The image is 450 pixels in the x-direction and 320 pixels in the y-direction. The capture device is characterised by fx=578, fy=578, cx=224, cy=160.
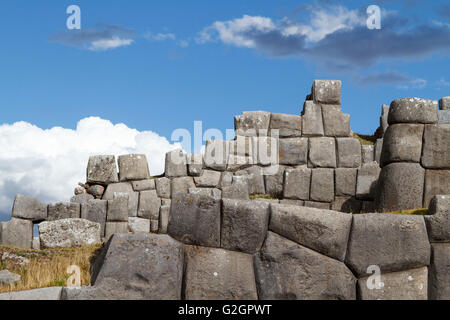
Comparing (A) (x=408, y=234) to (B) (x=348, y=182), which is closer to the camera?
(A) (x=408, y=234)

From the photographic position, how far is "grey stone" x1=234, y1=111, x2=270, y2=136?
64.3 feet

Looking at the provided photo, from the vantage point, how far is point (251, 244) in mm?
→ 8414

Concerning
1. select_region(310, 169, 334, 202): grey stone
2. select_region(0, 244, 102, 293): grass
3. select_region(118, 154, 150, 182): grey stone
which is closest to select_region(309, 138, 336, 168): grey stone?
select_region(310, 169, 334, 202): grey stone

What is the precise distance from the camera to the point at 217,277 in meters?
8.25

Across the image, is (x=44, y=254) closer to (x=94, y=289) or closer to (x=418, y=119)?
(x=94, y=289)

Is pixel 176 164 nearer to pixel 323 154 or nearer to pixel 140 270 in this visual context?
pixel 323 154

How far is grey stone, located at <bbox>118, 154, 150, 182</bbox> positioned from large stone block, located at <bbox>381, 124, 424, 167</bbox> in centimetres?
956

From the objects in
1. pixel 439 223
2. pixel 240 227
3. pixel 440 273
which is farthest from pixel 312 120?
pixel 240 227

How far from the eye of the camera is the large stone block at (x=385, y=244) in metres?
8.51

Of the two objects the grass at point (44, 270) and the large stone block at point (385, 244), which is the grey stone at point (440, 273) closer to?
the large stone block at point (385, 244)
